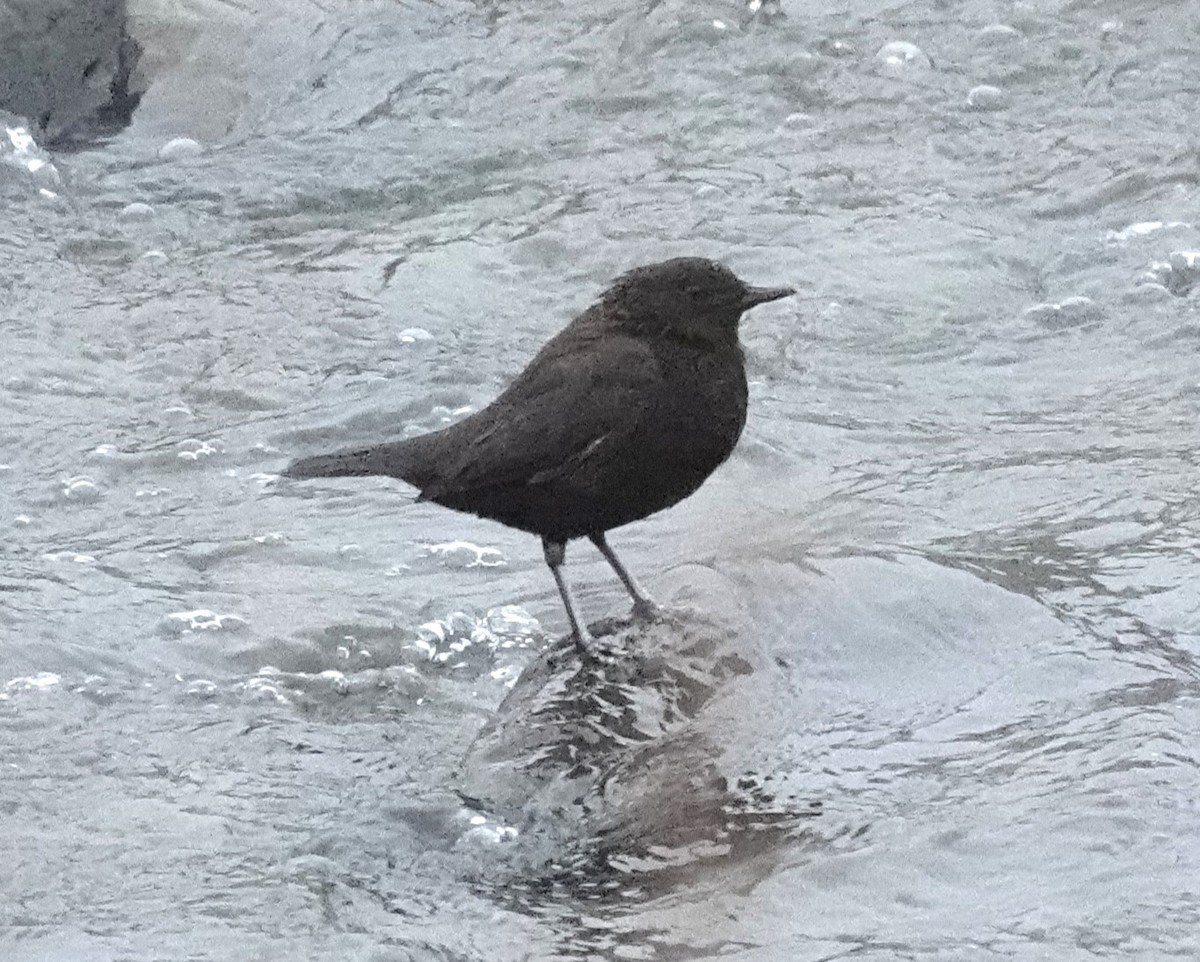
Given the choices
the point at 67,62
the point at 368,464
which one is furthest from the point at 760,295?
the point at 67,62

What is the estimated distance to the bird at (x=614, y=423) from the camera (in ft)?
13.7

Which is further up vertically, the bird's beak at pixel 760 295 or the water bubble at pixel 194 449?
the bird's beak at pixel 760 295

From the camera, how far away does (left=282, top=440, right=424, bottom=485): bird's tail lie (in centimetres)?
465

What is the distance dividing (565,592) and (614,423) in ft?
1.37

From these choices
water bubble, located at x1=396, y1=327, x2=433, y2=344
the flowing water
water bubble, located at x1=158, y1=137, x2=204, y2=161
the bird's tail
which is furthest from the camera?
water bubble, located at x1=158, y1=137, x2=204, y2=161

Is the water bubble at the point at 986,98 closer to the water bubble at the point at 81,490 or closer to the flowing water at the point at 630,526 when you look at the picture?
the flowing water at the point at 630,526

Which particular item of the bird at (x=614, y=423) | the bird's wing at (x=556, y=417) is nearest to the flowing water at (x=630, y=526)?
the bird at (x=614, y=423)

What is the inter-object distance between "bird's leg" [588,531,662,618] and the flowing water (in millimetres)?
74

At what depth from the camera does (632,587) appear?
4434 mm

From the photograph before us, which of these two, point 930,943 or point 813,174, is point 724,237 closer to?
point 813,174

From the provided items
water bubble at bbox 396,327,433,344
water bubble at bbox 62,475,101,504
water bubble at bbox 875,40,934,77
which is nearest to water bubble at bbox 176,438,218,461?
water bubble at bbox 62,475,101,504

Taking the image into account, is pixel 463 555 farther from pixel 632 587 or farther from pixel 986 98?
pixel 986 98

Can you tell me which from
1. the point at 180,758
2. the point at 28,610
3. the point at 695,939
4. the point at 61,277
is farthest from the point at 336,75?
the point at 695,939

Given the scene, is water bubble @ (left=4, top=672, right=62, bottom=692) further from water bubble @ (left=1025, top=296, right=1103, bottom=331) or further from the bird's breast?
water bubble @ (left=1025, top=296, right=1103, bottom=331)
